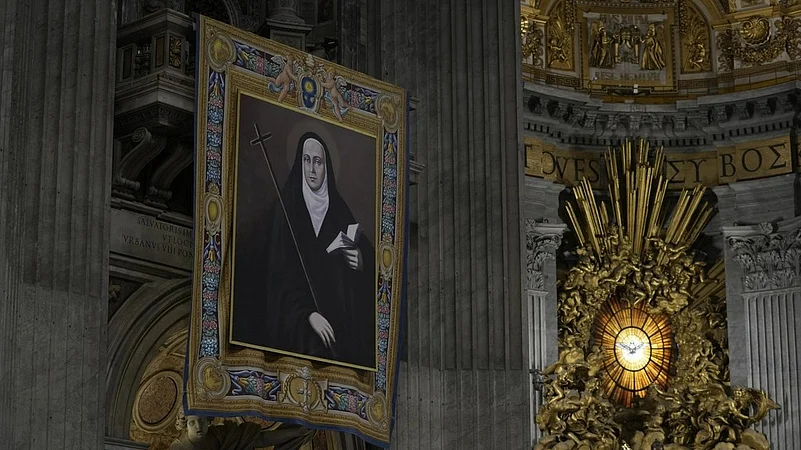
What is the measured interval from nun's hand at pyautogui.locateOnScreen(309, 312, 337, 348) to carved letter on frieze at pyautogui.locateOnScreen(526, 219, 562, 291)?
8106 mm

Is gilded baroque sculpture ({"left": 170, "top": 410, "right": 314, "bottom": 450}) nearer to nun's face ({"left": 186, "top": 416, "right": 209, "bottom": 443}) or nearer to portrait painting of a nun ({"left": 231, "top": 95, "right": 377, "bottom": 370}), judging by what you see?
nun's face ({"left": 186, "top": 416, "right": 209, "bottom": 443})

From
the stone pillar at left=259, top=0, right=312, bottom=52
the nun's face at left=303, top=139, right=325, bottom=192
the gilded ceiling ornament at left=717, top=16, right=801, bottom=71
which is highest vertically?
the gilded ceiling ornament at left=717, top=16, right=801, bottom=71

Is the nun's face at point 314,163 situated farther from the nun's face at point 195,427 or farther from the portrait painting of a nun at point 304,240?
the nun's face at point 195,427

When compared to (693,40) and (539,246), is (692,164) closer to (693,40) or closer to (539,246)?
(693,40)

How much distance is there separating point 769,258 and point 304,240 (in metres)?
9.48

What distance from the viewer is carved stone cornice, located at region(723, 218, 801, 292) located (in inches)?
810

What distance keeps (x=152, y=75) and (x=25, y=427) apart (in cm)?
265

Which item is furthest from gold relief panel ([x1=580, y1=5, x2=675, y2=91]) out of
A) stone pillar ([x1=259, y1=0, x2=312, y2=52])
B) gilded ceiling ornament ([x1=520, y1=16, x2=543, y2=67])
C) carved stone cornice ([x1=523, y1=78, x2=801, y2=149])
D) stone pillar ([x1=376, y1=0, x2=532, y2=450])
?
stone pillar ([x1=259, y1=0, x2=312, y2=52])

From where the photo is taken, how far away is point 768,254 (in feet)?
68.0

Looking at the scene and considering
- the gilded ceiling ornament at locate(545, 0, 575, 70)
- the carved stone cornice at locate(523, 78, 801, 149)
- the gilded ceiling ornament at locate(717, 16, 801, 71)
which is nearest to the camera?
the carved stone cornice at locate(523, 78, 801, 149)

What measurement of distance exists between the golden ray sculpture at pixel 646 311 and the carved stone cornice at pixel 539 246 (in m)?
0.55

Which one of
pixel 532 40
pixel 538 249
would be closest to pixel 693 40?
pixel 532 40

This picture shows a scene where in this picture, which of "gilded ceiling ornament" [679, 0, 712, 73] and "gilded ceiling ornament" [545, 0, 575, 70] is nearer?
"gilded ceiling ornament" [545, 0, 575, 70]

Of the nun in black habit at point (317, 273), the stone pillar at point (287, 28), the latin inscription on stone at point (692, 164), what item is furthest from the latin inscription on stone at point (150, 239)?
the latin inscription on stone at point (692, 164)
